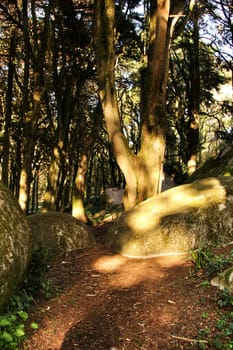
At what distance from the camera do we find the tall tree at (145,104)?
842 centimetres

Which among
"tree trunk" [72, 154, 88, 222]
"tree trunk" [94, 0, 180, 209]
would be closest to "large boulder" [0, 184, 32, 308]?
"tree trunk" [94, 0, 180, 209]

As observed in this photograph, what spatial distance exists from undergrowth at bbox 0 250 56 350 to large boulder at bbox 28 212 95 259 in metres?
1.36

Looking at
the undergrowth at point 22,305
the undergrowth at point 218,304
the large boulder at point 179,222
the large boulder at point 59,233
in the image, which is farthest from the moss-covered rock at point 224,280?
the large boulder at point 59,233

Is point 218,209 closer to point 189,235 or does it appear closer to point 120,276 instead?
point 189,235

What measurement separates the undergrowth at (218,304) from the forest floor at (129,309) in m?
0.04

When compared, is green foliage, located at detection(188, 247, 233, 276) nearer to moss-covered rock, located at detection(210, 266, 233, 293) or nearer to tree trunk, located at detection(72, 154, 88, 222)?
moss-covered rock, located at detection(210, 266, 233, 293)

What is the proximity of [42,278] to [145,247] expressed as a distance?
2008 millimetres

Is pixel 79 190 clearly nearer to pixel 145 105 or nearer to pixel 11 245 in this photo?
pixel 145 105

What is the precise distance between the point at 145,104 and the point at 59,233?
3.69 m

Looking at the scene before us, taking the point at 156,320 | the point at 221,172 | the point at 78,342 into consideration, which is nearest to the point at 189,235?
the point at 156,320

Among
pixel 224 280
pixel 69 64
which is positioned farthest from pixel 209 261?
pixel 69 64

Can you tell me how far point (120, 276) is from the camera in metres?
5.82

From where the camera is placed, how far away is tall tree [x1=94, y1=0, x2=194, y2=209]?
842 cm

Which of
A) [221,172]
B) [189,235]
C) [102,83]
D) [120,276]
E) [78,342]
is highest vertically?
[102,83]
